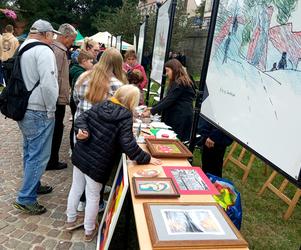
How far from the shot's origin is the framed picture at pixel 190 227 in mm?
1688

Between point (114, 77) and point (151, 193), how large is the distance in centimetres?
151

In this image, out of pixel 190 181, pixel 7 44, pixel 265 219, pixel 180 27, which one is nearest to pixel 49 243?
pixel 190 181

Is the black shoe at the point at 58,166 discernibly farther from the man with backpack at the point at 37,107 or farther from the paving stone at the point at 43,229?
the paving stone at the point at 43,229

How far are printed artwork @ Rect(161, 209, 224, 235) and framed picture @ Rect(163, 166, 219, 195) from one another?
0.34 metres

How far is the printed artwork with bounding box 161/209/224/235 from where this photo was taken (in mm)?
1787

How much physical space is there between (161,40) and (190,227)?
411 cm

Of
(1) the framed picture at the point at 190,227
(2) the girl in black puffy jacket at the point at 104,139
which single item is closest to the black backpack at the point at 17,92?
(2) the girl in black puffy jacket at the point at 104,139

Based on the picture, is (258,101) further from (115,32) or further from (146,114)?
(115,32)

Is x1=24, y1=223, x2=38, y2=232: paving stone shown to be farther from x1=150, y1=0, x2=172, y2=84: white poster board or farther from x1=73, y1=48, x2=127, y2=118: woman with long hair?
x1=150, y1=0, x2=172, y2=84: white poster board

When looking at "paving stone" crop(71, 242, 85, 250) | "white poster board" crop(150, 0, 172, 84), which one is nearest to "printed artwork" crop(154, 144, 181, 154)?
"paving stone" crop(71, 242, 85, 250)

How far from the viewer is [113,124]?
260 cm

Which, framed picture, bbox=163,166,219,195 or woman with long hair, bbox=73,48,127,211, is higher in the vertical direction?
woman with long hair, bbox=73,48,127,211

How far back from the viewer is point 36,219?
11.1ft

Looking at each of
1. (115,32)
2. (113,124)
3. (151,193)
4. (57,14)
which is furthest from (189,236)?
(57,14)
